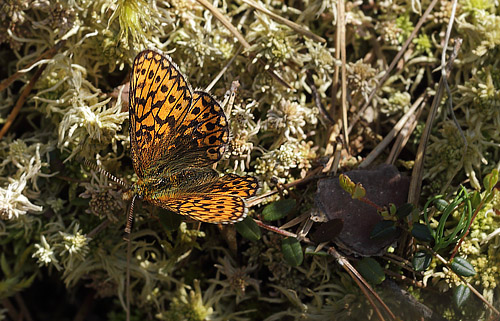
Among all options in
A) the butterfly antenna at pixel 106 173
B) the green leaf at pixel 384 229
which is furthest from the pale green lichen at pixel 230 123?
the green leaf at pixel 384 229

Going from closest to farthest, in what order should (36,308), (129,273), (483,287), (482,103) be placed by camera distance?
(483,287)
(482,103)
(129,273)
(36,308)

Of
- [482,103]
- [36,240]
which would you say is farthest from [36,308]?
[482,103]

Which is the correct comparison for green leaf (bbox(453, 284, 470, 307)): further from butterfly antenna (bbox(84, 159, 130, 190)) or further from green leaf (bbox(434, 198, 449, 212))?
butterfly antenna (bbox(84, 159, 130, 190))

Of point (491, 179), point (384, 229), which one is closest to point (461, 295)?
point (384, 229)

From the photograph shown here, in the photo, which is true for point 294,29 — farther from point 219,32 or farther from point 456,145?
point 456,145

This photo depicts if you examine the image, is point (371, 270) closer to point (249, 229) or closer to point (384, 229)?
point (384, 229)
